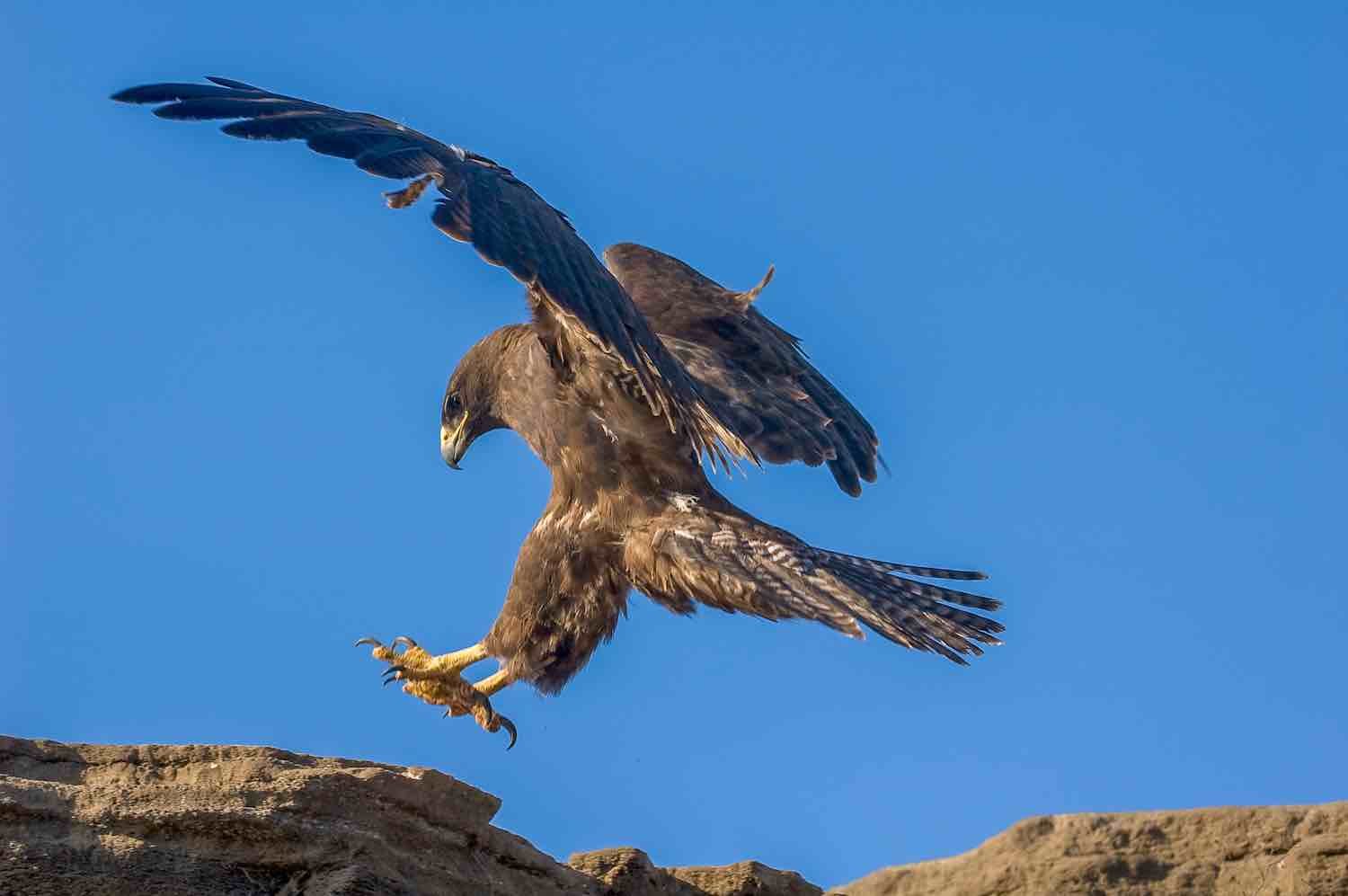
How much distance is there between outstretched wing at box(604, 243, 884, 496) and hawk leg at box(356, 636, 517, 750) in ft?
5.17

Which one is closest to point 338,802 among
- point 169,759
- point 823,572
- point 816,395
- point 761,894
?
point 169,759

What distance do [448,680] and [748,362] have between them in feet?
7.45

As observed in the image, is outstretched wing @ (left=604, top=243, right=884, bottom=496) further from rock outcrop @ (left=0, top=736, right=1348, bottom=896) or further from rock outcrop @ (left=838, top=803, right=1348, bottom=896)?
rock outcrop @ (left=0, top=736, right=1348, bottom=896)

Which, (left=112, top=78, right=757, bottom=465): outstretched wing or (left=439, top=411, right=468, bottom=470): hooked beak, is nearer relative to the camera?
(left=112, top=78, right=757, bottom=465): outstretched wing

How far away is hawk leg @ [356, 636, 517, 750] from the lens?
766cm

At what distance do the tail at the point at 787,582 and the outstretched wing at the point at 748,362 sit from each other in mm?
746

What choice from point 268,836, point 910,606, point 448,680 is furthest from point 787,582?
point 268,836

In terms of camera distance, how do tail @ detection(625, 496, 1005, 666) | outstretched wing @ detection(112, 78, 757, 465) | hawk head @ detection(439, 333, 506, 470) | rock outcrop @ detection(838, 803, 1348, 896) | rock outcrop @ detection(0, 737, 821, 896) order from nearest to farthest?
rock outcrop @ detection(0, 737, 821, 896) < rock outcrop @ detection(838, 803, 1348, 896) < outstretched wing @ detection(112, 78, 757, 465) < tail @ detection(625, 496, 1005, 666) < hawk head @ detection(439, 333, 506, 470)

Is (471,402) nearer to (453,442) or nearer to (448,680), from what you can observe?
(453,442)

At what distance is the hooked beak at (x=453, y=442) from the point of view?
835 cm

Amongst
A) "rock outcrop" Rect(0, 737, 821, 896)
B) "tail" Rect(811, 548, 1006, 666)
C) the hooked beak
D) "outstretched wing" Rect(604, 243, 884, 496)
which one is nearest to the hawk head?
the hooked beak

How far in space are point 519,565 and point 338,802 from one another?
10.0 feet

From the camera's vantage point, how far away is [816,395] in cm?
921

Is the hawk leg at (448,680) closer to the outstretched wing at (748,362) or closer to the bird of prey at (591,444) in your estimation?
the bird of prey at (591,444)
